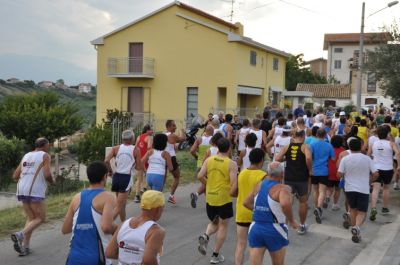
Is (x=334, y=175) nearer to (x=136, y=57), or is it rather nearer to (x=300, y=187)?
(x=300, y=187)

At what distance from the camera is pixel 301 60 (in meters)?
73.0

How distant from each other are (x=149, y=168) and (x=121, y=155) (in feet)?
2.00

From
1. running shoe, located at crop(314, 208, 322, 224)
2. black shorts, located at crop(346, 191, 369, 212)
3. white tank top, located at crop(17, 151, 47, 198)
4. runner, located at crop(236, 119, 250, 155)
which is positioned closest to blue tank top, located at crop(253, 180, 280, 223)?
black shorts, located at crop(346, 191, 369, 212)

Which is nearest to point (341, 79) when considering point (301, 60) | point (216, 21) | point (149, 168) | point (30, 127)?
point (301, 60)

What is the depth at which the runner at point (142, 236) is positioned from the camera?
409 centimetres

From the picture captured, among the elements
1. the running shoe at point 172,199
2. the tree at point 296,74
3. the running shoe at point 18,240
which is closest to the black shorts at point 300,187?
the running shoe at point 172,199

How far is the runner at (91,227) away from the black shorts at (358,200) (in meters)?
5.15

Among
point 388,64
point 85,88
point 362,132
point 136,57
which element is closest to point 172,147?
point 362,132

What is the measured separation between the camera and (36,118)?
32125 millimetres

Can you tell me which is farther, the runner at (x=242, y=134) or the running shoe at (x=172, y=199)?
the runner at (x=242, y=134)

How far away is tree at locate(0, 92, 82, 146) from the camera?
3175 centimetres

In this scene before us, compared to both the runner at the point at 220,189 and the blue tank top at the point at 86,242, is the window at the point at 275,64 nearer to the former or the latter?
the runner at the point at 220,189

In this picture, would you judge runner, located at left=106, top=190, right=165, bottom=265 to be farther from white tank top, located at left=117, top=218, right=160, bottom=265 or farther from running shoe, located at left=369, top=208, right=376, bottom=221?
running shoe, located at left=369, top=208, right=376, bottom=221

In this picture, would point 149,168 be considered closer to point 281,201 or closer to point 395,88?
point 281,201
